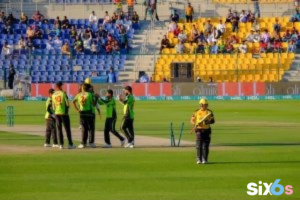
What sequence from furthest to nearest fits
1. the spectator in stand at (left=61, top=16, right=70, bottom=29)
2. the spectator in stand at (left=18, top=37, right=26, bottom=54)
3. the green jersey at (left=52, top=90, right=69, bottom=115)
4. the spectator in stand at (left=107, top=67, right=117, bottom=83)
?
1. the spectator in stand at (left=61, top=16, right=70, bottom=29)
2. the spectator in stand at (left=18, top=37, right=26, bottom=54)
3. the spectator in stand at (left=107, top=67, right=117, bottom=83)
4. the green jersey at (left=52, top=90, right=69, bottom=115)

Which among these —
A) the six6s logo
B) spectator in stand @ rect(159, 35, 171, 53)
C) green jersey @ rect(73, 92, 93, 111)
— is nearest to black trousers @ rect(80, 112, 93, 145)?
green jersey @ rect(73, 92, 93, 111)

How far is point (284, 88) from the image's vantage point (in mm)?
67500

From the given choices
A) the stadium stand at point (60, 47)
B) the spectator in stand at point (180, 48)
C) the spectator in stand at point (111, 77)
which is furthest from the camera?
the spectator in stand at point (180, 48)

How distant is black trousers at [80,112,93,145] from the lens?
111 feet

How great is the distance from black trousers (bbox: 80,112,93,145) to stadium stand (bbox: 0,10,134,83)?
3460 cm

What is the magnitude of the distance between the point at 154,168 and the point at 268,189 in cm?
485

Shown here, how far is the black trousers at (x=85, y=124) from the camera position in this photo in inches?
1326

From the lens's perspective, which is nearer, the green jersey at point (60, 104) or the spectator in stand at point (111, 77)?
the green jersey at point (60, 104)

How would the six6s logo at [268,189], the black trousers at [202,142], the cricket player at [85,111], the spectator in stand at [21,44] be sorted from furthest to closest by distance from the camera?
the spectator in stand at [21,44] → the cricket player at [85,111] → the black trousers at [202,142] → the six6s logo at [268,189]

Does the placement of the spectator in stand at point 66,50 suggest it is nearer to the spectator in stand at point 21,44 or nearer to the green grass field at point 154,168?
the spectator in stand at point 21,44

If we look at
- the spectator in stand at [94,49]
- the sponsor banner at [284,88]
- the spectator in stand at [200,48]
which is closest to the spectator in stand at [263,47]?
the spectator in stand at [200,48]

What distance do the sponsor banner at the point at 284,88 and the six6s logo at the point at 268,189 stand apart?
4336 centimetres

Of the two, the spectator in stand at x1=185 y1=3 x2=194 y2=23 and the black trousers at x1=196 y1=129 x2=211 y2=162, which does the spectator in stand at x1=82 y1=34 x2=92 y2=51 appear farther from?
the black trousers at x1=196 y1=129 x2=211 y2=162

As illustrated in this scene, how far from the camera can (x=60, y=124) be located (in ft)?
111
